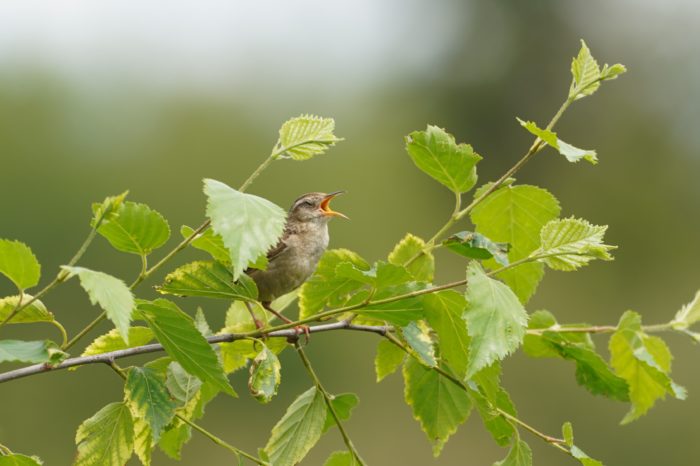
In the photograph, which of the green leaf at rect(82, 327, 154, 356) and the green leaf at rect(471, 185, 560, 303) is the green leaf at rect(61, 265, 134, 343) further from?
the green leaf at rect(471, 185, 560, 303)

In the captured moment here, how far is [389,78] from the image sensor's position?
38781 millimetres

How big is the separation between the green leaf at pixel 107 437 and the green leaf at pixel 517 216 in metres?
0.97

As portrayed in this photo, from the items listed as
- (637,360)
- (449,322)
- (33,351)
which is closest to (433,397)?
(449,322)

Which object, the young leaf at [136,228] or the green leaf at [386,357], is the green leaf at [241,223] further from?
the green leaf at [386,357]

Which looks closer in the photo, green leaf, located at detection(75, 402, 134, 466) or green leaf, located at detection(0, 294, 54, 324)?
green leaf, located at detection(0, 294, 54, 324)

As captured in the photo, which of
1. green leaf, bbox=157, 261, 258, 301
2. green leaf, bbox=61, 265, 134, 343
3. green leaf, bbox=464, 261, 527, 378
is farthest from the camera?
green leaf, bbox=157, 261, 258, 301

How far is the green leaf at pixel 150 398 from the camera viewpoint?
2.02 m

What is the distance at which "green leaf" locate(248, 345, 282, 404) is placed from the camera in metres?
2.09

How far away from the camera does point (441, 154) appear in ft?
7.41

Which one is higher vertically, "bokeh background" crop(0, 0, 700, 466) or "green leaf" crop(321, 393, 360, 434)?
"green leaf" crop(321, 393, 360, 434)

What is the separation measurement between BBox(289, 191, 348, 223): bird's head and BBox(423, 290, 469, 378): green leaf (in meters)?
1.64

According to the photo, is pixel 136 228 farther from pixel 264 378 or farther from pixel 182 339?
pixel 264 378

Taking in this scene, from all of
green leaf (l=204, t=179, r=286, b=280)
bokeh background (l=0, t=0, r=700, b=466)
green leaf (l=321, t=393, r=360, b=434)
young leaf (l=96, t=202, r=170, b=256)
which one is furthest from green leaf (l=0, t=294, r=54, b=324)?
bokeh background (l=0, t=0, r=700, b=466)

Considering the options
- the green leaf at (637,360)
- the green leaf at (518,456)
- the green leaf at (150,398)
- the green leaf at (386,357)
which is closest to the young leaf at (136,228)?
the green leaf at (150,398)
